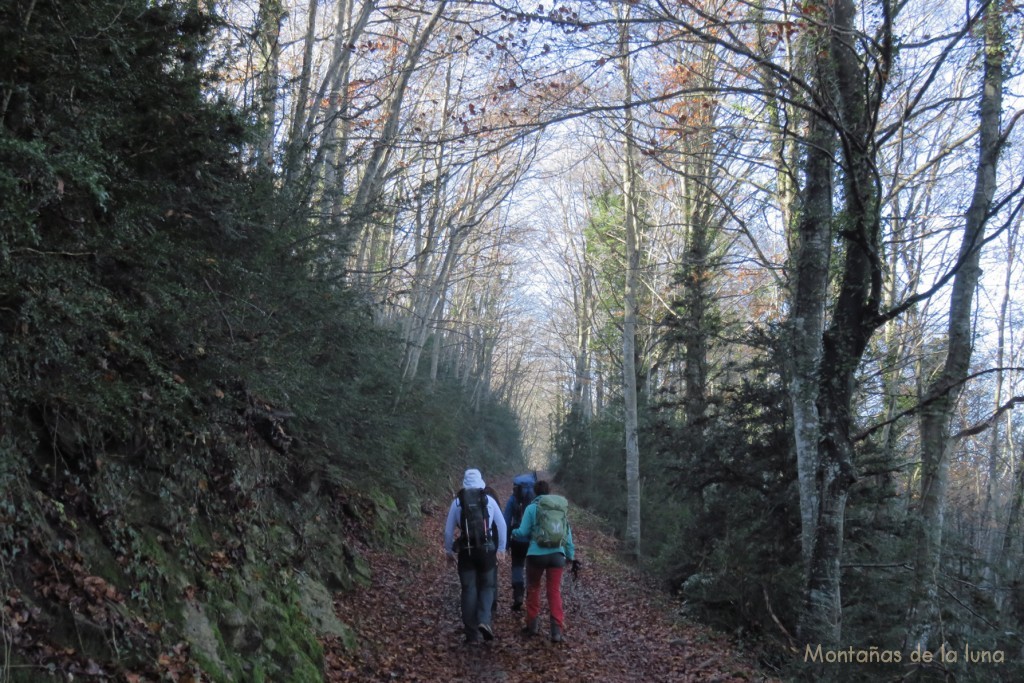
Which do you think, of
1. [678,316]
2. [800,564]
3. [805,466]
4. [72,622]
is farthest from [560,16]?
[678,316]

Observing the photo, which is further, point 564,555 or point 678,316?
point 678,316

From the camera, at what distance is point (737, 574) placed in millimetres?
9172

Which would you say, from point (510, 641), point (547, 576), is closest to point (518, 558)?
point (547, 576)

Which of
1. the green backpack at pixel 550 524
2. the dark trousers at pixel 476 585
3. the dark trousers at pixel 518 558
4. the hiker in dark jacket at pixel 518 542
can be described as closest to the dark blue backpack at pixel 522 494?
the hiker in dark jacket at pixel 518 542

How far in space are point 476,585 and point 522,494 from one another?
1.87 m

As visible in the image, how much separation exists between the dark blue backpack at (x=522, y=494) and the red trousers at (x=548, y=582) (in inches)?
46.4

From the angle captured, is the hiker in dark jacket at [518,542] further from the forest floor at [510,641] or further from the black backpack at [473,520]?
the black backpack at [473,520]

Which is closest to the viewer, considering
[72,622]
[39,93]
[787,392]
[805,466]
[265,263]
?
[72,622]

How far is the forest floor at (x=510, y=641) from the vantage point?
21.5 ft

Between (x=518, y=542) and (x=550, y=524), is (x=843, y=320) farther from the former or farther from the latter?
(x=518, y=542)

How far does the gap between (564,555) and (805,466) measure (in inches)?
108

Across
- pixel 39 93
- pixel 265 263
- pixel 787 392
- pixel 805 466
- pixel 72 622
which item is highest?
pixel 39 93

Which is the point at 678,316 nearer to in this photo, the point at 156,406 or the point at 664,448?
the point at 664,448

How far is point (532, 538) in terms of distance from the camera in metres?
7.69
